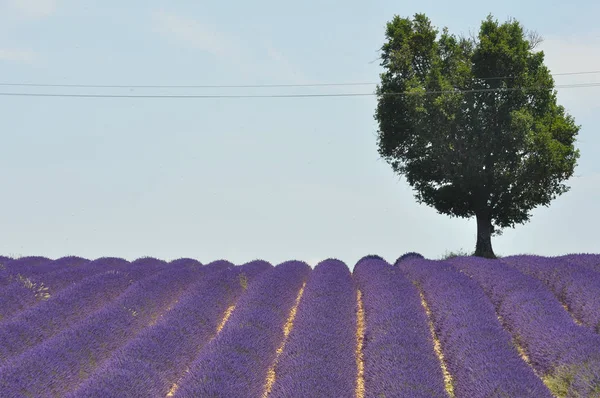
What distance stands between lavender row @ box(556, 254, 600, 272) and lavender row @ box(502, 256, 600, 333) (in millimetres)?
547

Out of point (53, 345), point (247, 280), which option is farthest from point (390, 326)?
point (247, 280)

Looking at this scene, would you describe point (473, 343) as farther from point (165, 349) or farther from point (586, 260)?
point (586, 260)

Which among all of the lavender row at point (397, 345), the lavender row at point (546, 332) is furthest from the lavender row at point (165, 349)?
the lavender row at point (546, 332)

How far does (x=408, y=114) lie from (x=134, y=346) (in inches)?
683

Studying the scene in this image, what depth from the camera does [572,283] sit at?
13172mm

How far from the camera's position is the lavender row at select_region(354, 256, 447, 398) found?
25.0ft

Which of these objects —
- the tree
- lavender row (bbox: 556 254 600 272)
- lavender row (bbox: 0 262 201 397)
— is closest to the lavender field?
lavender row (bbox: 0 262 201 397)

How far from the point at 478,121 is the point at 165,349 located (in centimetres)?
1755

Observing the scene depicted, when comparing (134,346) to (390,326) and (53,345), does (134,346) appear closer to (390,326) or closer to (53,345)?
(53,345)

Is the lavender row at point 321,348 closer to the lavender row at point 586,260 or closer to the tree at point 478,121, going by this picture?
the lavender row at point 586,260

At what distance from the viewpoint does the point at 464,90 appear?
983 inches

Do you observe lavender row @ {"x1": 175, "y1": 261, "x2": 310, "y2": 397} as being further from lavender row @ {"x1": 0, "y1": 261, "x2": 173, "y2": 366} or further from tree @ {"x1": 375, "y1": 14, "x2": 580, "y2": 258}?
tree @ {"x1": 375, "y1": 14, "x2": 580, "y2": 258}

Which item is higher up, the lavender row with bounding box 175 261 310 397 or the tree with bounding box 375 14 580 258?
the tree with bounding box 375 14 580 258

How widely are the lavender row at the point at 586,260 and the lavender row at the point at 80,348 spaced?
8778 millimetres
